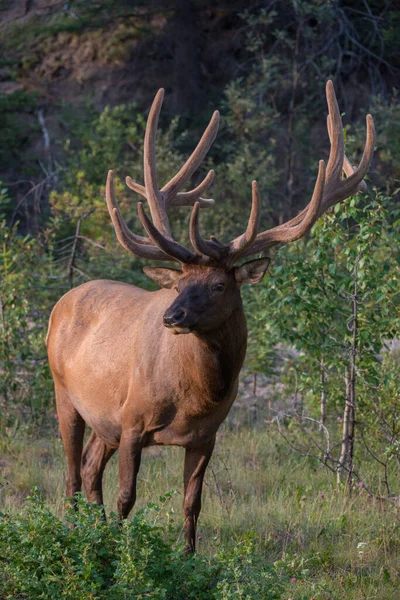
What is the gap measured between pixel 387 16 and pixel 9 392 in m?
12.1

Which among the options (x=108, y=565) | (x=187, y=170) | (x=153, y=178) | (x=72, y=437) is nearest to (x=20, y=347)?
(x=72, y=437)

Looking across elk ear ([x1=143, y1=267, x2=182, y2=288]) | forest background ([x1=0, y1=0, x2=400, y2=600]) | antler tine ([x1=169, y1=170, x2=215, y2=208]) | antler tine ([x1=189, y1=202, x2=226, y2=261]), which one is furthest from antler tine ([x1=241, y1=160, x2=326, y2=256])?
forest background ([x1=0, y1=0, x2=400, y2=600])

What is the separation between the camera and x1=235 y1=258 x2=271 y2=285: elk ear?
5062mm

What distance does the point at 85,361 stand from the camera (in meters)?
5.93

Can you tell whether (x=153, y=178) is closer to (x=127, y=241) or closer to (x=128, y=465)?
(x=127, y=241)

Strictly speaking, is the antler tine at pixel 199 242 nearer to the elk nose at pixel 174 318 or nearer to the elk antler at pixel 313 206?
the elk antler at pixel 313 206

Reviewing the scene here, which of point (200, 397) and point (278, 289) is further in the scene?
point (278, 289)

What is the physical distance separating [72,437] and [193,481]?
110 centimetres

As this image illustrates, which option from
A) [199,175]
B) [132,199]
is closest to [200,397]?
[132,199]

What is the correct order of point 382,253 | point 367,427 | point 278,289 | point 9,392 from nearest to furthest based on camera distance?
point 278,289
point 367,427
point 9,392
point 382,253

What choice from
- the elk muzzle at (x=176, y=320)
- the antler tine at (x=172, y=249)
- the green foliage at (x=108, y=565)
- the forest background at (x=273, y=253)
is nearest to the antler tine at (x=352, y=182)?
the forest background at (x=273, y=253)

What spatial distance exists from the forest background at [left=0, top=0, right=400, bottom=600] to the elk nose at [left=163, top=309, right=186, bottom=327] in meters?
1.10

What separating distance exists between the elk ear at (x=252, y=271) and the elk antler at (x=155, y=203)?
0.73 feet

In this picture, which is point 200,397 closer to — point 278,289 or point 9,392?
point 278,289
